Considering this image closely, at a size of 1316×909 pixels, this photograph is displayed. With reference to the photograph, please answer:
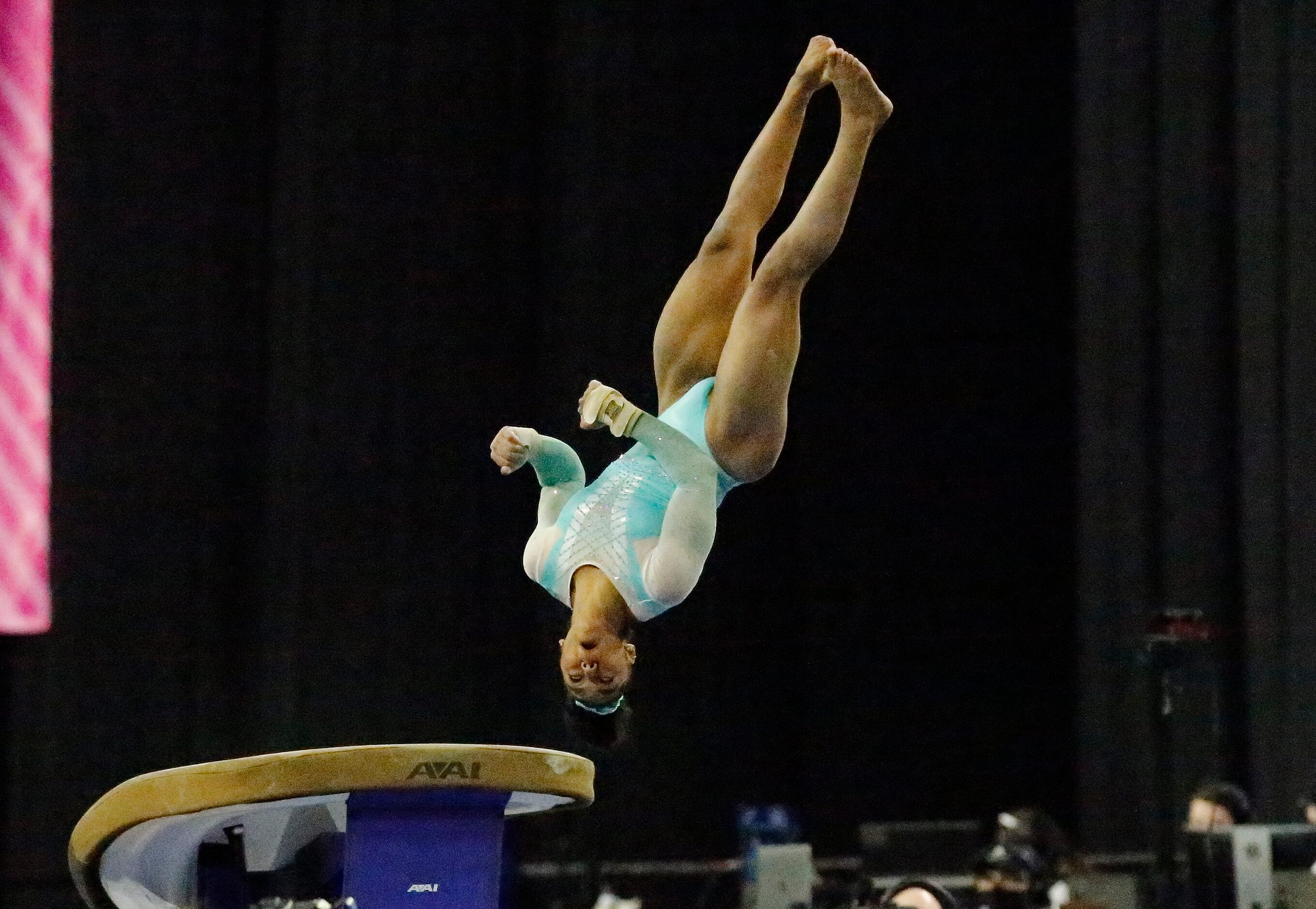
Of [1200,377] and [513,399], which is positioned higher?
[1200,377]

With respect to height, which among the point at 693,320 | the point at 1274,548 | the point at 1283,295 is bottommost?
the point at 1274,548

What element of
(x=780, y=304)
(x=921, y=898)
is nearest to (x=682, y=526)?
(x=780, y=304)

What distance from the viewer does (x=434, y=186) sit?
6680mm

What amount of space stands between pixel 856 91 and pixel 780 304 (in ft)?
1.51

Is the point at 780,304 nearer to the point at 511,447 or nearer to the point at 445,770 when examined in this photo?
the point at 511,447

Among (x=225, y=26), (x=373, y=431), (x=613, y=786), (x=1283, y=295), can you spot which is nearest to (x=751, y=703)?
(x=613, y=786)

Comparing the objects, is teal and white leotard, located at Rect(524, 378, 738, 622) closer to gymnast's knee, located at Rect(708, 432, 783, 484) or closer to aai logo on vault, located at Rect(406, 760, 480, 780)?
gymnast's knee, located at Rect(708, 432, 783, 484)

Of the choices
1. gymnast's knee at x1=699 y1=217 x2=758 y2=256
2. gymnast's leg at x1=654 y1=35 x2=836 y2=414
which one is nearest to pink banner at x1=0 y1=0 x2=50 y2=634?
gymnast's leg at x1=654 y1=35 x2=836 y2=414

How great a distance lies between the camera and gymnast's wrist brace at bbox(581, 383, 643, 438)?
3.22 meters

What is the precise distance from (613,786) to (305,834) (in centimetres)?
335

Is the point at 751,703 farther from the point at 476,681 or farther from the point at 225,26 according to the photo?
the point at 225,26

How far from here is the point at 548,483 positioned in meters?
3.80

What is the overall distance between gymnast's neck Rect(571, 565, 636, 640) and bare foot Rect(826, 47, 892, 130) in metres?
1.08

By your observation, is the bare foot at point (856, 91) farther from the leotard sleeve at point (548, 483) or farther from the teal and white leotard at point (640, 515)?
the leotard sleeve at point (548, 483)
